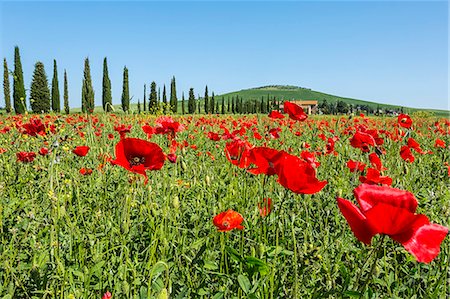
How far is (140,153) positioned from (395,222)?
1080 millimetres

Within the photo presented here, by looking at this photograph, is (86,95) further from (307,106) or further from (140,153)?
(307,106)

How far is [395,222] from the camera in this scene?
783mm

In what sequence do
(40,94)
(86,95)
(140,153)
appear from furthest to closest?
(40,94) < (86,95) < (140,153)

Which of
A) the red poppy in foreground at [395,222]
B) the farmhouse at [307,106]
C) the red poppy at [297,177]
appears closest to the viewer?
the red poppy in foreground at [395,222]

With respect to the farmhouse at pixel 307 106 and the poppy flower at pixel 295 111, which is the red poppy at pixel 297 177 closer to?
the poppy flower at pixel 295 111

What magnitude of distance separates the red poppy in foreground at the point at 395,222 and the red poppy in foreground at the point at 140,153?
902mm

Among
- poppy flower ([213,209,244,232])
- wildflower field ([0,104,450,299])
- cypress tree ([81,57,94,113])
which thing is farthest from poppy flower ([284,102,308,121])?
cypress tree ([81,57,94,113])

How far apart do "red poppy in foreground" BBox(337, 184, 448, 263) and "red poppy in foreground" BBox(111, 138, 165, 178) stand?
902mm

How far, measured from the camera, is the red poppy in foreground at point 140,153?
1.51 metres

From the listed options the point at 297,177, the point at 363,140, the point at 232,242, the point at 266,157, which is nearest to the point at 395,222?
the point at 297,177

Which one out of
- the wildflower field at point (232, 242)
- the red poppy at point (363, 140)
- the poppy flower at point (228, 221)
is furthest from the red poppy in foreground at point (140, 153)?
the red poppy at point (363, 140)

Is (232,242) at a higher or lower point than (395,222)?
lower

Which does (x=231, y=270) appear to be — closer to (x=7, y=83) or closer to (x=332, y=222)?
(x=332, y=222)

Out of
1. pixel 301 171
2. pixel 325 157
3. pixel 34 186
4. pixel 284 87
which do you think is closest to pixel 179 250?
pixel 301 171
